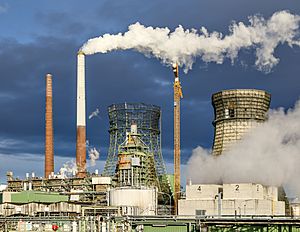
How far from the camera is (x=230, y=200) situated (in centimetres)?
9756

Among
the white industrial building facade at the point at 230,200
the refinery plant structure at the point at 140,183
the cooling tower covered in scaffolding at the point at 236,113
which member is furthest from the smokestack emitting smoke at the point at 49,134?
the cooling tower covered in scaffolding at the point at 236,113

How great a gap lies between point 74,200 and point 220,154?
88.8 ft

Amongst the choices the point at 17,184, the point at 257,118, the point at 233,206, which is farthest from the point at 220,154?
the point at 17,184

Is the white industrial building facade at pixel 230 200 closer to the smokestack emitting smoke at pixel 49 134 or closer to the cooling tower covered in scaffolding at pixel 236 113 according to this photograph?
the cooling tower covered in scaffolding at pixel 236 113

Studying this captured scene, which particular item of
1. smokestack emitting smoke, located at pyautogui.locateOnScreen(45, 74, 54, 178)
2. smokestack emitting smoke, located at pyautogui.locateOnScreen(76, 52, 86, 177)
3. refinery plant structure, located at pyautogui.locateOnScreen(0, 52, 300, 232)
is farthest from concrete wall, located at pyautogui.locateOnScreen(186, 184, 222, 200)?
smokestack emitting smoke, located at pyautogui.locateOnScreen(45, 74, 54, 178)

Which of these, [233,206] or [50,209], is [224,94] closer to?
[233,206]

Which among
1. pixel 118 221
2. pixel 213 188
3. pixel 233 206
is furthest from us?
pixel 213 188

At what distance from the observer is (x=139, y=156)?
4301 inches

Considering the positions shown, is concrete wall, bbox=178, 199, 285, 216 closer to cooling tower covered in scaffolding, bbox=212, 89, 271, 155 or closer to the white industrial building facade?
the white industrial building facade

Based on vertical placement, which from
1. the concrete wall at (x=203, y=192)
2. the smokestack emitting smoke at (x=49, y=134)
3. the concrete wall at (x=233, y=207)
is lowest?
the concrete wall at (x=233, y=207)

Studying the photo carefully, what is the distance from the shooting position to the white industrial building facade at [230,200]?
314 feet

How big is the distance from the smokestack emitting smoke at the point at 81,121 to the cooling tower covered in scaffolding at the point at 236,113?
2367cm

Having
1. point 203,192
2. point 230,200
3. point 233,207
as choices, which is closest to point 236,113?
point 203,192

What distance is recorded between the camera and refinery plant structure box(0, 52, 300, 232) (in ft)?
318
